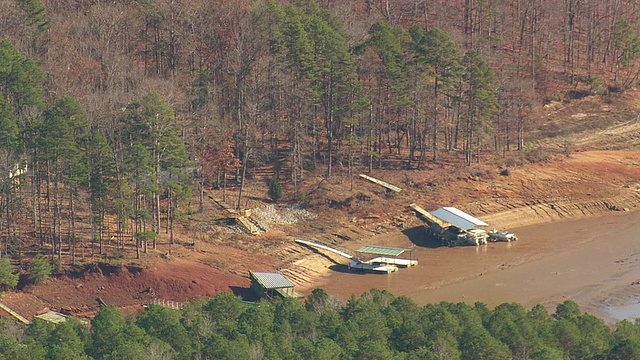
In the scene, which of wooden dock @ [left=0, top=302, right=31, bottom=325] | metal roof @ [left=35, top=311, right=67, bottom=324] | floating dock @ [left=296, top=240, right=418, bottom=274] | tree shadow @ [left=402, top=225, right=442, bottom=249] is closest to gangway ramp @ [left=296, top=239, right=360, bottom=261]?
floating dock @ [left=296, top=240, right=418, bottom=274]

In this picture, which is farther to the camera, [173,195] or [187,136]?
[187,136]

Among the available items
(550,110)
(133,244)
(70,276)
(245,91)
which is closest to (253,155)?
(245,91)

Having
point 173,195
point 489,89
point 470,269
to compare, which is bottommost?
point 470,269

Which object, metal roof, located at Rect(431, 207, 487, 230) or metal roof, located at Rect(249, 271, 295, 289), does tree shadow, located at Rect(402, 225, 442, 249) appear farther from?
metal roof, located at Rect(249, 271, 295, 289)

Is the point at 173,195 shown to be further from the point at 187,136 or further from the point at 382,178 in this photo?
the point at 382,178

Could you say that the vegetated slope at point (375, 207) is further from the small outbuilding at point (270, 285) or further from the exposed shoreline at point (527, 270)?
the exposed shoreline at point (527, 270)
